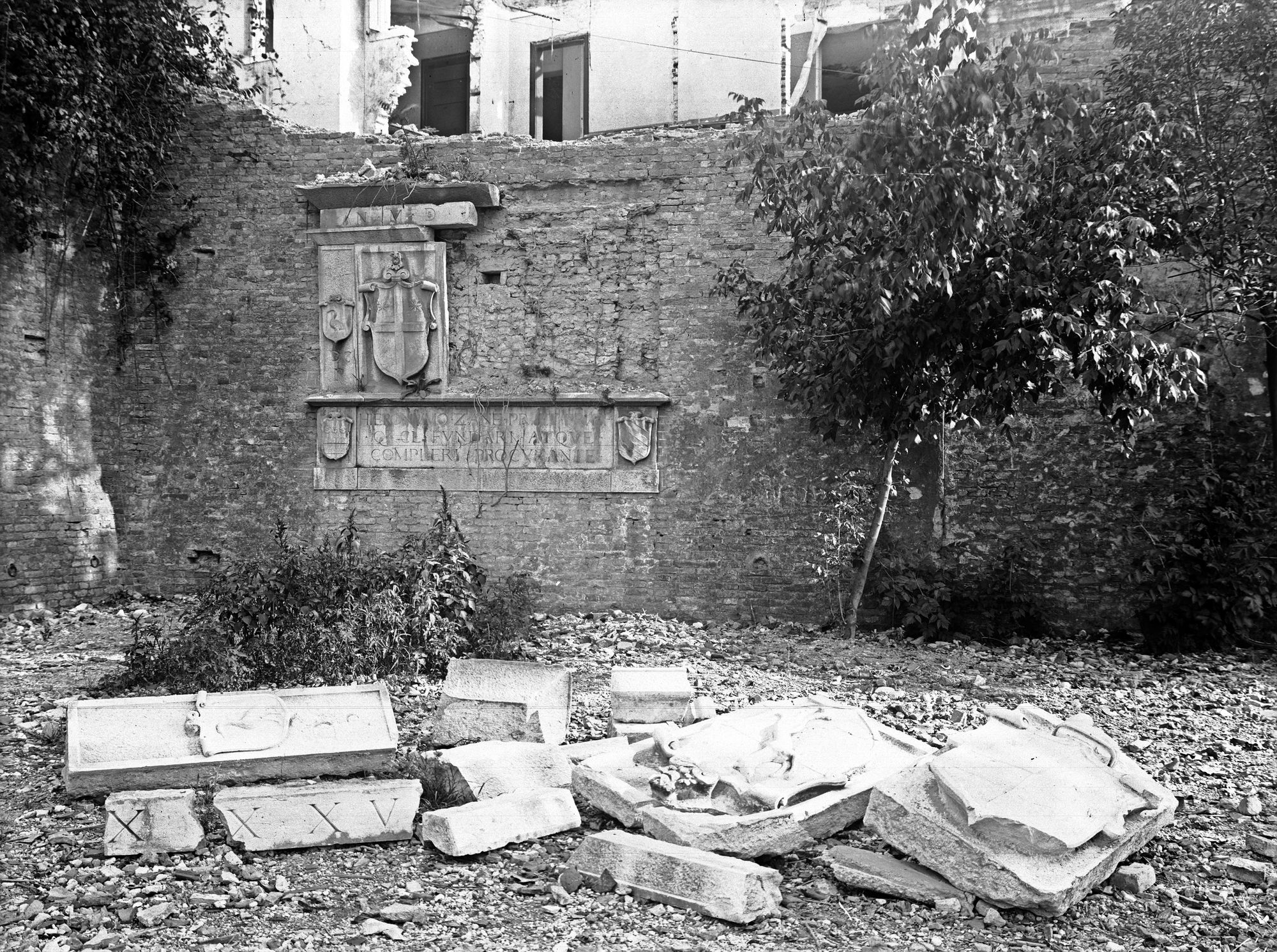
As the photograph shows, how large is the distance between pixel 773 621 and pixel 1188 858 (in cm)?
466

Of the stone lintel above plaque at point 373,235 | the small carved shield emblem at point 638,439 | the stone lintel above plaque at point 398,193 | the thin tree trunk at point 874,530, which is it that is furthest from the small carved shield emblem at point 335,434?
the thin tree trunk at point 874,530

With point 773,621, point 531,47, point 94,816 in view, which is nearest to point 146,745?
point 94,816

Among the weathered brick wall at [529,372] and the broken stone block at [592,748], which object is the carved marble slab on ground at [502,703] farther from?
the weathered brick wall at [529,372]

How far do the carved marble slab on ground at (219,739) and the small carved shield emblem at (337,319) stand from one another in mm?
4733

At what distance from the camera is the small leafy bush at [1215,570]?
7168 mm

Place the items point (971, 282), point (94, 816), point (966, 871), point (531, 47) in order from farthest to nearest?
1. point (531, 47)
2. point (971, 282)
3. point (94, 816)
4. point (966, 871)

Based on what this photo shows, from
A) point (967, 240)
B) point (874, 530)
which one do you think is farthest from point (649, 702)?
point (967, 240)

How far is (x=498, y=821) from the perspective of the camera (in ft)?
12.7

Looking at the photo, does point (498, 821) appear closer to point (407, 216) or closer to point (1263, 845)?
point (1263, 845)

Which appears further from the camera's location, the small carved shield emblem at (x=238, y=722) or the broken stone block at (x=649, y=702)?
the broken stone block at (x=649, y=702)

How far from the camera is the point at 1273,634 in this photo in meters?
7.38

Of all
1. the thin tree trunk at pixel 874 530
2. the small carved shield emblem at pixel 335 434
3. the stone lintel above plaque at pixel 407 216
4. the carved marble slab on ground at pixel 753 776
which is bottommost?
the carved marble slab on ground at pixel 753 776

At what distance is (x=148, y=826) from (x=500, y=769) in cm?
127

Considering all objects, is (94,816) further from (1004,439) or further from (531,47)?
(531,47)
